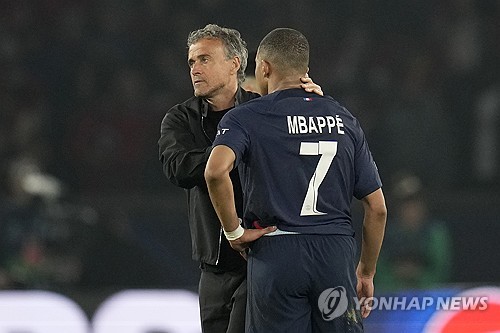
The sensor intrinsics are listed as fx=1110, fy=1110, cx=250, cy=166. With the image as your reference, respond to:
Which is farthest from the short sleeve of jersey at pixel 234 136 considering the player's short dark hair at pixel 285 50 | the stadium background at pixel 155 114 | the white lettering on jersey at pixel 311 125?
the stadium background at pixel 155 114

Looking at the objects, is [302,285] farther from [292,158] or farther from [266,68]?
[266,68]

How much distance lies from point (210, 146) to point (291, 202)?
53cm

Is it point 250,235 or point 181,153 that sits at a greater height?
point 181,153

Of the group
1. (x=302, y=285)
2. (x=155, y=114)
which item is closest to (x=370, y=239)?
(x=302, y=285)

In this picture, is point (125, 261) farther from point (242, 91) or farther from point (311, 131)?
point (311, 131)

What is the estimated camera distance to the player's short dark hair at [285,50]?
4195 millimetres

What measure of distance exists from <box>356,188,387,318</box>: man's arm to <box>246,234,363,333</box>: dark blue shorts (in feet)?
0.56

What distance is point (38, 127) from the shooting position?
10.6 meters

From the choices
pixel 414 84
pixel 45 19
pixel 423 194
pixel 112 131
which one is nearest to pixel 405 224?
pixel 423 194

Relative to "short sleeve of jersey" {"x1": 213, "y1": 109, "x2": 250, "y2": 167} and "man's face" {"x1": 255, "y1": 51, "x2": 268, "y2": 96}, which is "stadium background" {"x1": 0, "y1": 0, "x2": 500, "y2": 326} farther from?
"short sleeve of jersey" {"x1": 213, "y1": 109, "x2": 250, "y2": 167}

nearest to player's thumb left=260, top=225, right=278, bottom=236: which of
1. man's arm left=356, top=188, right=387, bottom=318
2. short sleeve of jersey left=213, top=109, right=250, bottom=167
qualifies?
short sleeve of jersey left=213, top=109, right=250, bottom=167

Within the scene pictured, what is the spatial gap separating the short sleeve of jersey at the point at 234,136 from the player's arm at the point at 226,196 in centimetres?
2

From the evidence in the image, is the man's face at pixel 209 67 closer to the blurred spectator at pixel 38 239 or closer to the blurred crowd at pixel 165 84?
the blurred spectator at pixel 38 239

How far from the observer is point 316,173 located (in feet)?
13.5
